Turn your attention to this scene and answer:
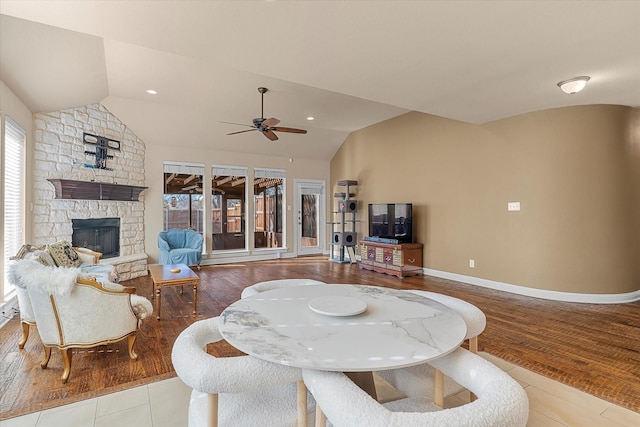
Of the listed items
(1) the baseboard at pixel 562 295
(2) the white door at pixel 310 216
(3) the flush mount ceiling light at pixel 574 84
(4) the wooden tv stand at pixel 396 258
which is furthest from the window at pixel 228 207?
(3) the flush mount ceiling light at pixel 574 84

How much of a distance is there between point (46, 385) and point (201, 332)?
65.7 inches

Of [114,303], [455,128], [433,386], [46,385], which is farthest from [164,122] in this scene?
[433,386]

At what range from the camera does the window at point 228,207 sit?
7.22m

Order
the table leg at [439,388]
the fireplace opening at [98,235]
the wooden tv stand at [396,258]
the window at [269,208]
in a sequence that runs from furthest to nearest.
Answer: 1. the window at [269,208]
2. the wooden tv stand at [396,258]
3. the fireplace opening at [98,235]
4. the table leg at [439,388]

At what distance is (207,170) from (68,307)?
5.07 m

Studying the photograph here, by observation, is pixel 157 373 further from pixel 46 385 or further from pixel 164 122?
pixel 164 122

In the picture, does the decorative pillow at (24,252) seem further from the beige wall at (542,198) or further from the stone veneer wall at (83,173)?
the beige wall at (542,198)

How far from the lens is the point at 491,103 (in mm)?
3918

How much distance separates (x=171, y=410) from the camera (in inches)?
76.2

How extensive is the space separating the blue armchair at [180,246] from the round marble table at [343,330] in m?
4.51

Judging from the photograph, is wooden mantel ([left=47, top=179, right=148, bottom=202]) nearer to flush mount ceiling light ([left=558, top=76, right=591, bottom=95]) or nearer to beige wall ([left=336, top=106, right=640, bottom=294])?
beige wall ([left=336, top=106, right=640, bottom=294])

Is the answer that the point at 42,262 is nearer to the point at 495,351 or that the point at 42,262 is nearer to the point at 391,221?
the point at 495,351

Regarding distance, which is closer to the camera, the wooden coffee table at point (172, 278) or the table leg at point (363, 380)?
the table leg at point (363, 380)

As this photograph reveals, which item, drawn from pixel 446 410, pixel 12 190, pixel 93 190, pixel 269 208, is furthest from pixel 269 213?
pixel 446 410
